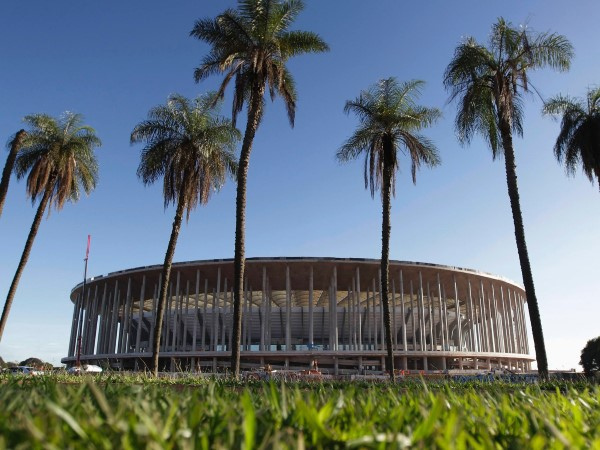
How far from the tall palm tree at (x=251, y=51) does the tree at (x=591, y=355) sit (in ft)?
177

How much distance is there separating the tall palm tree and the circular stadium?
79.5ft

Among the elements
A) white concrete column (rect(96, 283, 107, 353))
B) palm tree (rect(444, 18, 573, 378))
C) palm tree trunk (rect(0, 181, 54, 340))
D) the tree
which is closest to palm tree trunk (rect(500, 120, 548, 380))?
palm tree (rect(444, 18, 573, 378))

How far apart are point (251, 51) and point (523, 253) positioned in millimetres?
14700

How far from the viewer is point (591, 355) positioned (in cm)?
5941

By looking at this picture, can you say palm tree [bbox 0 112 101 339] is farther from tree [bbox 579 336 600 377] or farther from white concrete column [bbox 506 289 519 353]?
tree [bbox 579 336 600 377]

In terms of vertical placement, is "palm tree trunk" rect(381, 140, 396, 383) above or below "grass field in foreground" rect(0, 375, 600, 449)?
above

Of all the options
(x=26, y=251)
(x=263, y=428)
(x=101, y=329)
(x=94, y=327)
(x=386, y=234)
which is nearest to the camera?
A: (x=263, y=428)

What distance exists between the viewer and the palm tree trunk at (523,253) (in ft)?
63.3

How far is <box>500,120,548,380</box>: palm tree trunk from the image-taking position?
19.3 metres

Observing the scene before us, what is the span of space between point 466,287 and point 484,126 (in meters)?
35.0

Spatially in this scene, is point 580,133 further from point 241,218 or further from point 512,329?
point 512,329

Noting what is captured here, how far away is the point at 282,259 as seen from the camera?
45625 millimetres

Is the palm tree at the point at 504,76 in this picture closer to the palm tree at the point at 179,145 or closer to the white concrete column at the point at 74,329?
the palm tree at the point at 179,145

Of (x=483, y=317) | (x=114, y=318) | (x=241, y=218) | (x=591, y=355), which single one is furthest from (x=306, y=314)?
(x=241, y=218)
